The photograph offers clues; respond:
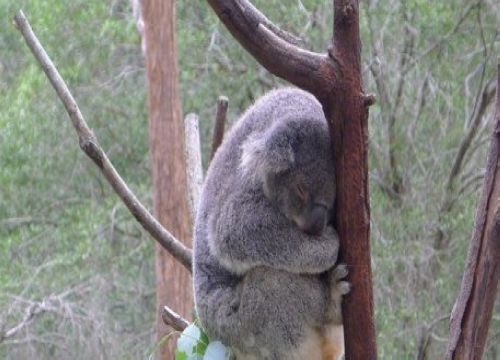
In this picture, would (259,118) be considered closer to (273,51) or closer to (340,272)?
(340,272)

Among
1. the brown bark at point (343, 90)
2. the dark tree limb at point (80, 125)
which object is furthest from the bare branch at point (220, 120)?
the brown bark at point (343, 90)

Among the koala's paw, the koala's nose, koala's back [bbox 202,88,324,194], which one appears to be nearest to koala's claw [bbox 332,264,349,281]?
the koala's paw

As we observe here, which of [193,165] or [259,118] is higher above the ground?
[259,118]

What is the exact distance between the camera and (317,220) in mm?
2691

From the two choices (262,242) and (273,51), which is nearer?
(273,51)

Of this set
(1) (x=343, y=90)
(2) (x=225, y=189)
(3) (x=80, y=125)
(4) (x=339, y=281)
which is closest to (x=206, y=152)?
(3) (x=80, y=125)

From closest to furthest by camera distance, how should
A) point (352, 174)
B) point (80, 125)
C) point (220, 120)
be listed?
1. point (352, 174)
2. point (80, 125)
3. point (220, 120)

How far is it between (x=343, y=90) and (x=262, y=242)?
72cm

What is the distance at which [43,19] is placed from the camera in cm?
949

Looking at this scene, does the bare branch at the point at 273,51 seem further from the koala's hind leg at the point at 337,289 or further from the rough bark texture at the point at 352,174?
→ the koala's hind leg at the point at 337,289

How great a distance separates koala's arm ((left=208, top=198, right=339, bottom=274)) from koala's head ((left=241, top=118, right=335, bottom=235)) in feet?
0.14

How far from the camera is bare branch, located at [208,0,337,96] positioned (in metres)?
2.16

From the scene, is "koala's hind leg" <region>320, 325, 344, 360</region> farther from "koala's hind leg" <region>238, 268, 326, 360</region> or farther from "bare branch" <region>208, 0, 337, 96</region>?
"bare branch" <region>208, 0, 337, 96</region>

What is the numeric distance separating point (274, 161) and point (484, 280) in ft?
2.29
